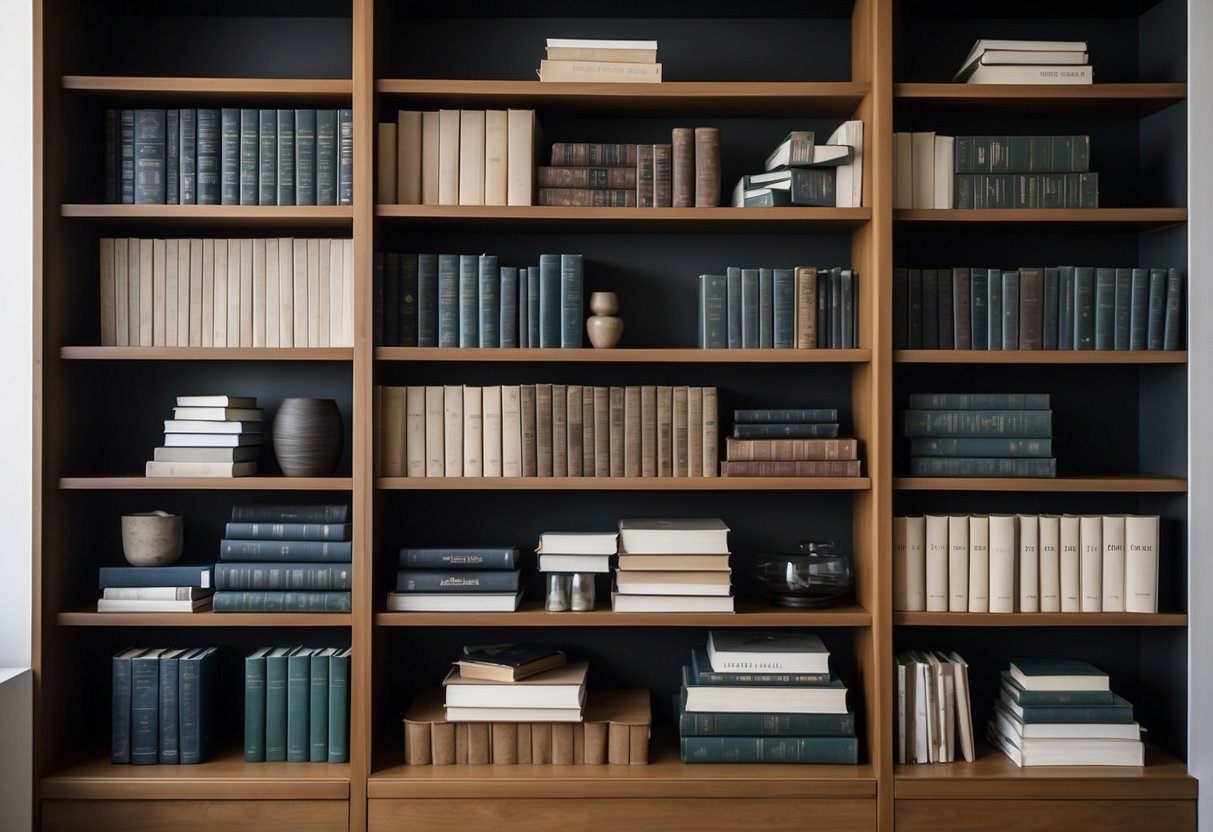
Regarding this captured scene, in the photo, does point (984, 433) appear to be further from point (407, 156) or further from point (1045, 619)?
point (407, 156)

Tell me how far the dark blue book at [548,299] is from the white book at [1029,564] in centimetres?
123

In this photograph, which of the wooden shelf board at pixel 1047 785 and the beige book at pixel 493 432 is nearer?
the wooden shelf board at pixel 1047 785

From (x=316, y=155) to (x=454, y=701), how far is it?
53.3 inches

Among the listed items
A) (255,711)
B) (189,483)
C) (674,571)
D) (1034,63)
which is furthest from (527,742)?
(1034,63)

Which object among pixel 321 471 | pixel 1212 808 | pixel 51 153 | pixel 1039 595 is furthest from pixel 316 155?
pixel 1212 808

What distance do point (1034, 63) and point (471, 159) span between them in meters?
1.38

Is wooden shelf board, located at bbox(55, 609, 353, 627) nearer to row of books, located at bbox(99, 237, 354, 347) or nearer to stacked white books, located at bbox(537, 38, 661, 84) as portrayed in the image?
row of books, located at bbox(99, 237, 354, 347)

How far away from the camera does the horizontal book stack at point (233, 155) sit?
7.76 ft

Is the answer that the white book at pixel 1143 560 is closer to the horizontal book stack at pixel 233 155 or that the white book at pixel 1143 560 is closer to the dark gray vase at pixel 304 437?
the dark gray vase at pixel 304 437

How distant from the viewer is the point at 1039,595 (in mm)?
2387

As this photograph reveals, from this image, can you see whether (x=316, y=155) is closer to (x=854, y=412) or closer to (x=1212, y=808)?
(x=854, y=412)

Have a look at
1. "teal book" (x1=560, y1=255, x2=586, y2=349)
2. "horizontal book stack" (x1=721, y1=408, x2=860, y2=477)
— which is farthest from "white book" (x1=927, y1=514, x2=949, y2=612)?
"teal book" (x1=560, y1=255, x2=586, y2=349)

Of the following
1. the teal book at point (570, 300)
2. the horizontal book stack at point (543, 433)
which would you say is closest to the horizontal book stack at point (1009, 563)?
the horizontal book stack at point (543, 433)

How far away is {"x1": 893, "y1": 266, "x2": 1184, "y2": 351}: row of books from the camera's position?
2.36 m
